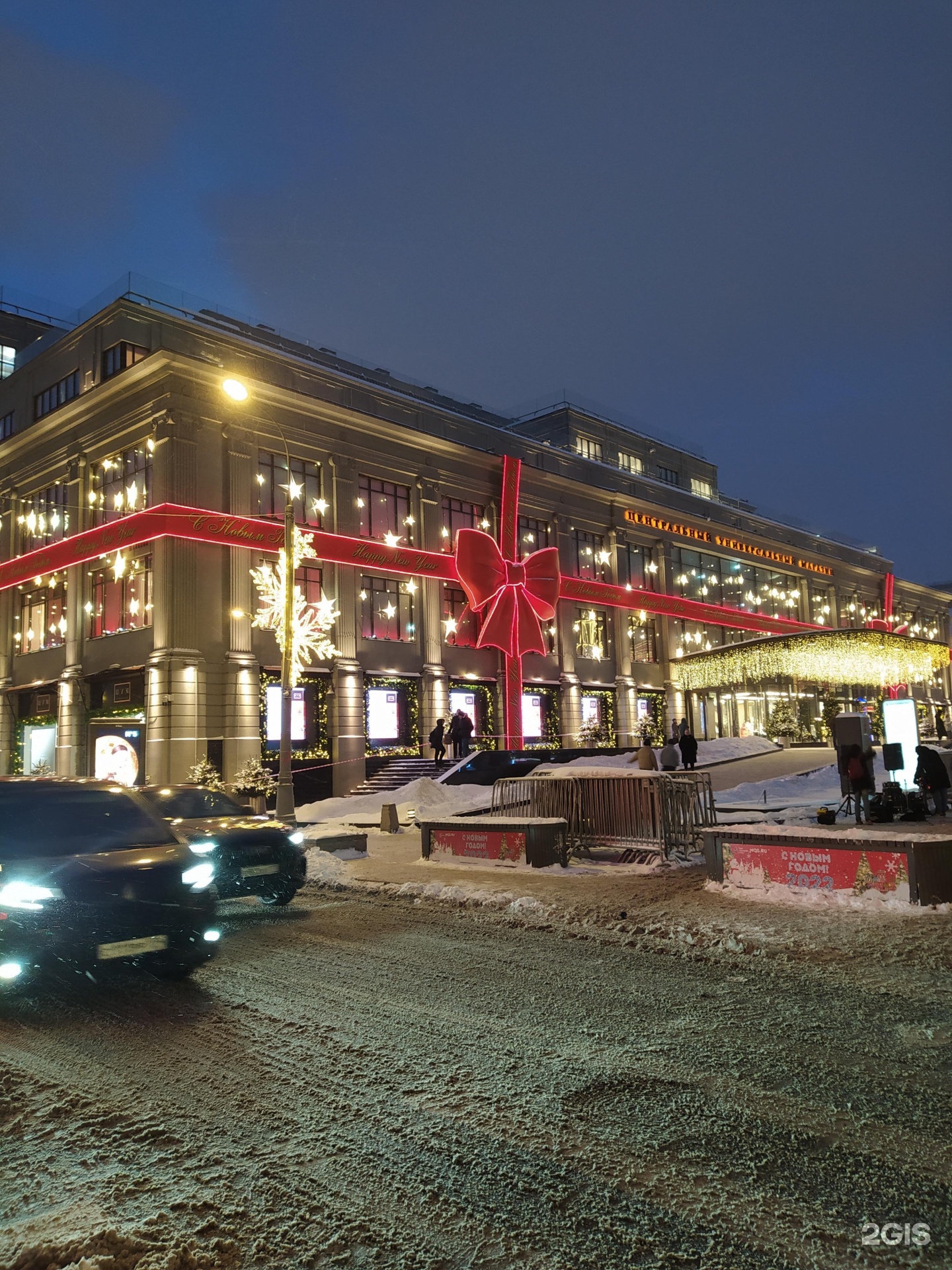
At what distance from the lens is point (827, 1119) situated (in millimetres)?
4066

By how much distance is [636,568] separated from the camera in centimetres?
4788

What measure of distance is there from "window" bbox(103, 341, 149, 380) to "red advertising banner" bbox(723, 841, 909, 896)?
92.2ft

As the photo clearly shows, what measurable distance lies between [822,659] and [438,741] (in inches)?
652

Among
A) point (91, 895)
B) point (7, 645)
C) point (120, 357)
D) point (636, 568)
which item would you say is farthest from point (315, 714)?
point (91, 895)

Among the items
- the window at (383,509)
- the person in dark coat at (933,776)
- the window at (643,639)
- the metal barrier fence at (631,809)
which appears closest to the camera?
the metal barrier fence at (631,809)

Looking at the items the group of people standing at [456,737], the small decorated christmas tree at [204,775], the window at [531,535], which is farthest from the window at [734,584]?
the small decorated christmas tree at [204,775]

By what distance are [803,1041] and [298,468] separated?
3039cm

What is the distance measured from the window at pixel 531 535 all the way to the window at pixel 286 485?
1121 centimetres

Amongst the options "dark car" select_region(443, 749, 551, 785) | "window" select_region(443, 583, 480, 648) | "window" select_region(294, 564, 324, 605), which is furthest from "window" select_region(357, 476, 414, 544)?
"dark car" select_region(443, 749, 551, 785)

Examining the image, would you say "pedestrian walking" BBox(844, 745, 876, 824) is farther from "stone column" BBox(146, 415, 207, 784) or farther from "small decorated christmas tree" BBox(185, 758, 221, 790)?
"stone column" BBox(146, 415, 207, 784)

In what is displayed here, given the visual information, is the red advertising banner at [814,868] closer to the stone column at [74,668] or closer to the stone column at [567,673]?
the stone column at [74,668]

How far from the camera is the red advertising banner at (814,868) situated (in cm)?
Answer: 895

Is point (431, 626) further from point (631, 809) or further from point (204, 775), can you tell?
point (631, 809)

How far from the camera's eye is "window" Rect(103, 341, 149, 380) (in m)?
31.1
